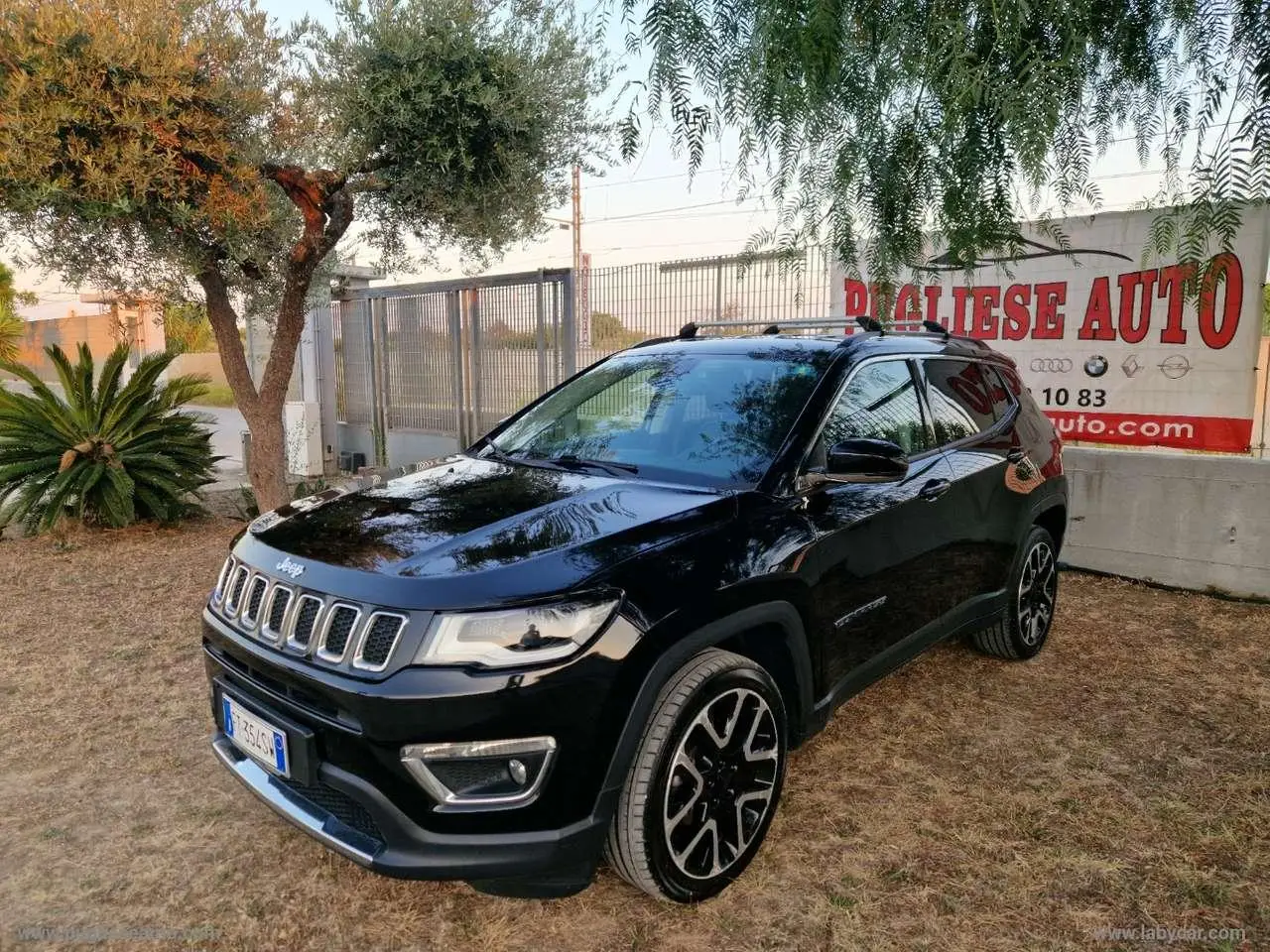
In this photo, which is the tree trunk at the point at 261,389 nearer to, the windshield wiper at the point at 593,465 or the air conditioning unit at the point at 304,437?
the air conditioning unit at the point at 304,437

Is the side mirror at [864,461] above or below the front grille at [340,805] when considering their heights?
above

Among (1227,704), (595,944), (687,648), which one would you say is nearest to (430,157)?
(687,648)

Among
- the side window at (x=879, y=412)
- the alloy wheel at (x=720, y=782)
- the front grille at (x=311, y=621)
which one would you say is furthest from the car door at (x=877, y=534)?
the front grille at (x=311, y=621)

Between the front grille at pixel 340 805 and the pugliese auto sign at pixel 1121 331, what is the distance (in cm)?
466

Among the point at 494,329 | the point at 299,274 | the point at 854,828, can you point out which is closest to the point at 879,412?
the point at 854,828

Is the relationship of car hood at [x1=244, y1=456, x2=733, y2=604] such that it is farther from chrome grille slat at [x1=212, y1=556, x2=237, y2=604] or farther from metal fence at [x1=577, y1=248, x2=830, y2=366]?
Result: metal fence at [x1=577, y1=248, x2=830, y2=366]

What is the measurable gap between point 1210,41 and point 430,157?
4948mm

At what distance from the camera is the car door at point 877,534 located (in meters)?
3.05

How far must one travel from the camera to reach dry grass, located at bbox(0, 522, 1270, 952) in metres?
2.61

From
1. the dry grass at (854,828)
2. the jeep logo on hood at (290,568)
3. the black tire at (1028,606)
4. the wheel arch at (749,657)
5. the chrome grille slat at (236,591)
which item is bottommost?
the dry grass at (854,828)

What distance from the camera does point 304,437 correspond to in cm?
1177

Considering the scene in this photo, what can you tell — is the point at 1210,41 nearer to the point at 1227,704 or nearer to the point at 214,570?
→ the point at 1227,704

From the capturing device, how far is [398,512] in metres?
2.92

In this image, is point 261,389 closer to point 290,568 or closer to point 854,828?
point 290,568
